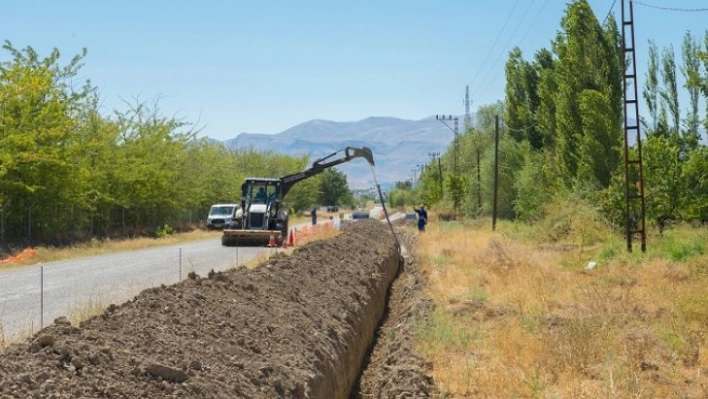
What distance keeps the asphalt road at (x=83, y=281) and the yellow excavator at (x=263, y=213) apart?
2051 millimetres

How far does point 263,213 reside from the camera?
105 feet

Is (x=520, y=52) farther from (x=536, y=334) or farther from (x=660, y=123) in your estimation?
(x=536, y=334)

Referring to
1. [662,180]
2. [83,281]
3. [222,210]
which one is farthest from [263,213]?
[222,210]

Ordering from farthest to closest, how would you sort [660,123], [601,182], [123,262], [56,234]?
[660,123] < [601,182] < [56,234] < [123,262]

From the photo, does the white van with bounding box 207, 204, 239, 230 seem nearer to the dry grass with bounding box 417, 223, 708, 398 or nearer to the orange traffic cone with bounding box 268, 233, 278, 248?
the orange traffic cone with bounding box 268, 233, 278, 248

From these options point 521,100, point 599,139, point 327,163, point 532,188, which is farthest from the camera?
point 521,100

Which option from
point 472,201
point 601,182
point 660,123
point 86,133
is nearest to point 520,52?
point 472,201

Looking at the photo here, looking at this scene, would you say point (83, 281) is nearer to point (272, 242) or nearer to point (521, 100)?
point (272, 242)

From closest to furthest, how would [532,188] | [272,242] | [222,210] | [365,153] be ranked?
[365,153] < [272,242] < [532,188] < [222,210]

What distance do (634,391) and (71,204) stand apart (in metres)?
28.4

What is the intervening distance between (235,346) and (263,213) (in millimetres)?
24371

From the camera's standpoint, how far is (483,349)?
12070 mm

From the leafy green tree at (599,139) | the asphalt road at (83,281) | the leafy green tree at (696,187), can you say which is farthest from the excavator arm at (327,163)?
the leafy green tree at (696,187)

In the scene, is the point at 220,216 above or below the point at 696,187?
below
